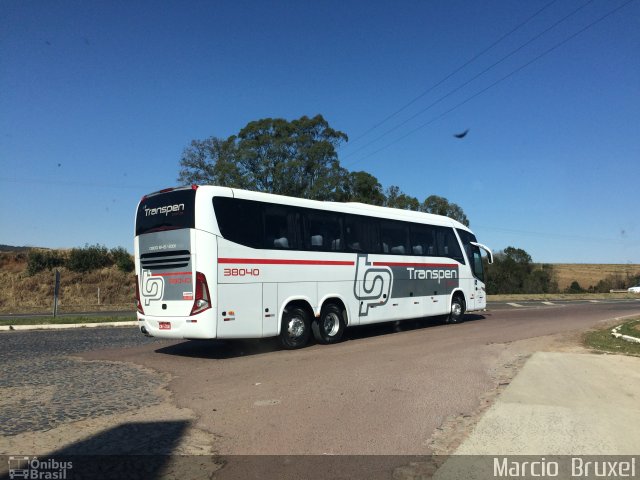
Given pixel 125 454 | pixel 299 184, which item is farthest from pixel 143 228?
pixel 299 184

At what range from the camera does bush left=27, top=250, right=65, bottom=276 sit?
45.7 metres

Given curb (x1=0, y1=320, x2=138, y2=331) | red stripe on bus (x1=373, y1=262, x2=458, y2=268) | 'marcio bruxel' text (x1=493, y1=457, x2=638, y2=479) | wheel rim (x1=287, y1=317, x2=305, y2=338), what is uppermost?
red stripe on bus (x1=373, y1=262, x2=458, y2=268)

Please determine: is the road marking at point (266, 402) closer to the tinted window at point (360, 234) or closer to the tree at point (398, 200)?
the tinted window at point (360, 234)

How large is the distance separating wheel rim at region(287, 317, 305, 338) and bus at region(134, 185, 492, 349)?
0.02 metres

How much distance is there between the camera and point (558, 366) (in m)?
9.43

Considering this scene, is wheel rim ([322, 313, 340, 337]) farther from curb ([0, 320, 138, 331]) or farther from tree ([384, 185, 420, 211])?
tree ([384, 185, 420, 211])

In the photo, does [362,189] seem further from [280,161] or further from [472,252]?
[472,252]

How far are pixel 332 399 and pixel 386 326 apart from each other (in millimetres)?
11335

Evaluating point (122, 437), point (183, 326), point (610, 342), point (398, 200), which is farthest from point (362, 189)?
point (122, 437)

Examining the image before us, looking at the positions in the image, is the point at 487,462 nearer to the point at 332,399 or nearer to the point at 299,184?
the point at 332,399

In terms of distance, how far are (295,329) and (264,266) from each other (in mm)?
1830

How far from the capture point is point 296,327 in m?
12.2

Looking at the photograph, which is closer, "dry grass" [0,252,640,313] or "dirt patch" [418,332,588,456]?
"dirt patch" [418,332,588,456]

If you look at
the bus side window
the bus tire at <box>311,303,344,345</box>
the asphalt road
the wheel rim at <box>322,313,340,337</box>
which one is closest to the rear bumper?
the asphalt road
